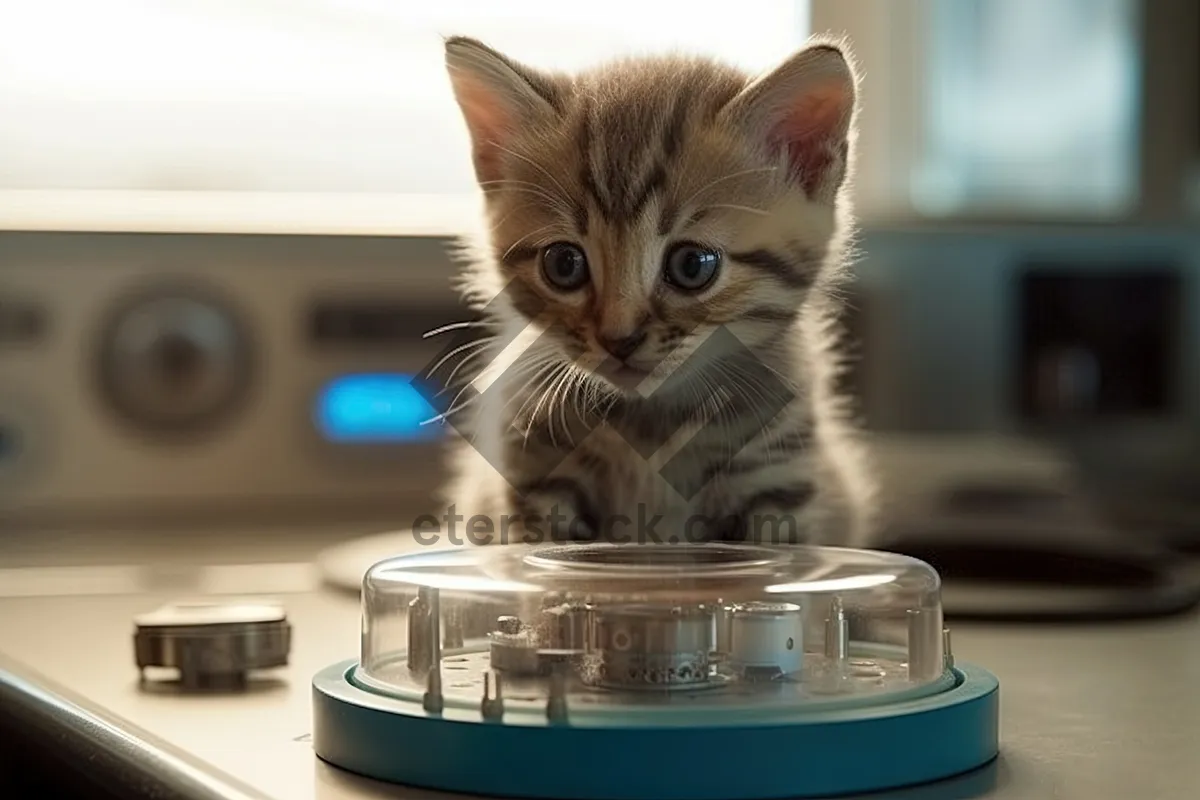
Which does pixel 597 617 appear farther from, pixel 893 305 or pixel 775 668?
pixel 893 305

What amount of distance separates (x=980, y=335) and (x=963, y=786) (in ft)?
4.61

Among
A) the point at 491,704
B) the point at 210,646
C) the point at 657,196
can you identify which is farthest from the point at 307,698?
the point at 657,196

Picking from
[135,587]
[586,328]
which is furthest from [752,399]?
[135,587]

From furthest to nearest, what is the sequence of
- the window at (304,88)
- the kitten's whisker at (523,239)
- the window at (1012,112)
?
the window at (1012,112) → the window at (304,88) → the kitten's whisker at (523,239)

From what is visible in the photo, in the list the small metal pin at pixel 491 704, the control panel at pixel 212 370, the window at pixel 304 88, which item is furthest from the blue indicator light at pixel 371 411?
the small metal pin at pixel 491 704

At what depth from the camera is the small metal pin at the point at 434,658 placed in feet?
1.91

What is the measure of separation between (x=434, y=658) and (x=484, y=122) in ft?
1.37

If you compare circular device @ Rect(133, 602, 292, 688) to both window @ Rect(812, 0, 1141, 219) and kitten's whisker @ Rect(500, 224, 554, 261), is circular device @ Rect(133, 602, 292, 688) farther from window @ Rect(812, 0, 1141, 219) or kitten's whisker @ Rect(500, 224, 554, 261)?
window @ Rect(812, 0, 1141, 219)

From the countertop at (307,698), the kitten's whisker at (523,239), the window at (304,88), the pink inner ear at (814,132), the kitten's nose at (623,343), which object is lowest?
the countertop at (307,698)

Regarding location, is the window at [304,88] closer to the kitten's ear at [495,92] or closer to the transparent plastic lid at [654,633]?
the kitten's ear at [495,92]

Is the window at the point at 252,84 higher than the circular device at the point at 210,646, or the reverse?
the window at the point at 252,84

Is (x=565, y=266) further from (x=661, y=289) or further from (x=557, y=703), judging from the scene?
(x=557, y=703)

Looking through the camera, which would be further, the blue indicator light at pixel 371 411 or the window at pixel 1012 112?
the window at pixel 1012 112

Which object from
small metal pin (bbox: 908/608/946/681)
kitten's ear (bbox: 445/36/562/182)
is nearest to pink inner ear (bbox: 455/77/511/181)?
kitten's ear (bbox: 445/36/562/182)
